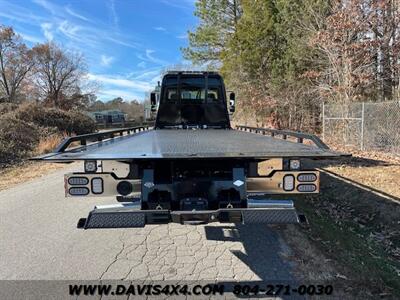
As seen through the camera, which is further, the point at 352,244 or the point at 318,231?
the point at 318,231

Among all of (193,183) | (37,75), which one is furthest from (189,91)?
(37,75)

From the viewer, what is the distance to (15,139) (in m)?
16.0

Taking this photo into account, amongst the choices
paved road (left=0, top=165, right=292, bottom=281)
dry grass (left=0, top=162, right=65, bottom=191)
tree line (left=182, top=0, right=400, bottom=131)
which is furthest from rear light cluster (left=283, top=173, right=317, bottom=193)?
tree line (left=182, top=0, right=400, bottom=131)

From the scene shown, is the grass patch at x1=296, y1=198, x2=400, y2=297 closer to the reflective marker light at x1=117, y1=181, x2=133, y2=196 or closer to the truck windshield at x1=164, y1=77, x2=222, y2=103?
the reflective marker light at x1=117, y1=181, x2=133, y2=196

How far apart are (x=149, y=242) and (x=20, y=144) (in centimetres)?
1368

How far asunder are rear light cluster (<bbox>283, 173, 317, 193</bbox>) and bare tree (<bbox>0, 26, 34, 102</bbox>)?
4917 centimetres

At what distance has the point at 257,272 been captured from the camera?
3.71 metres

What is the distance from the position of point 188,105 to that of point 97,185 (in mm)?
5310

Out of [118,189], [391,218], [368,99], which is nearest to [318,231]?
[391,218]

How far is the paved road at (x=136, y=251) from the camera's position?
370 cm

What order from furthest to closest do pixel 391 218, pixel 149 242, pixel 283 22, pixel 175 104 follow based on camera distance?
pixel 283 22 → pixel 175 104 → pixel 391 218 → pixel 149 242

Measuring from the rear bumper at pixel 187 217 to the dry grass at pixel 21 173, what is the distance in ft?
21.3

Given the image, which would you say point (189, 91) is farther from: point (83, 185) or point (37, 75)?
point (37, 75)

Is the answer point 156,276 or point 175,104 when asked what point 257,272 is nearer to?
point 156,276
